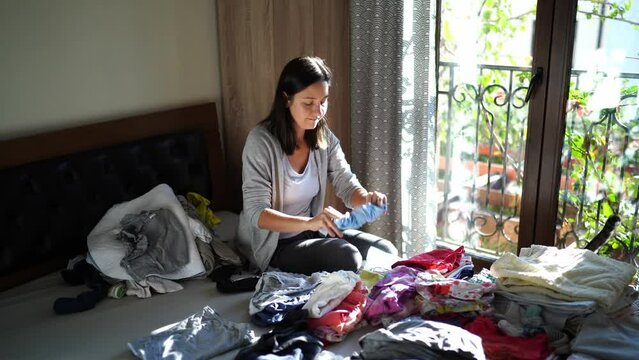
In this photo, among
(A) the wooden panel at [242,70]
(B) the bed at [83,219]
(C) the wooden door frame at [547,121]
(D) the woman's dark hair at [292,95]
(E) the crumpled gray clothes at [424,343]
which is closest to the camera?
(E) the crumpled gray clothes at [424,343]

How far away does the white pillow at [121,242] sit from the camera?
223 centimetres

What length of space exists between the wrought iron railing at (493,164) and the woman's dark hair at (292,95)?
703 mm

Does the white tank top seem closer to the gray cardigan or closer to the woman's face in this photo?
the gray cardigan

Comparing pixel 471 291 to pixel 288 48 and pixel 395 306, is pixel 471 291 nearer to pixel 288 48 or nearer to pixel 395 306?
pixel 395 306

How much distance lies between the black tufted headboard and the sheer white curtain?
0.80m

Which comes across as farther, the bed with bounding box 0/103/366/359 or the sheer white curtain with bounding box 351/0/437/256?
the sheer white curtain with bounding box 351/0/437/256

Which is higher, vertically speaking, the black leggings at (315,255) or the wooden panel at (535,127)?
the wooden panel at (535,127)

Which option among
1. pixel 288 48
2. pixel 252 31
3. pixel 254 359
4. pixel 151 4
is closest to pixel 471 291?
pixel 254 359

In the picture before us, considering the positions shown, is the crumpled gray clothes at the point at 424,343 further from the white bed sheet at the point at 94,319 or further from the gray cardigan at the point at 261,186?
the gray cardigan at the point at 261,186

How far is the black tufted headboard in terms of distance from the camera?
2252mm

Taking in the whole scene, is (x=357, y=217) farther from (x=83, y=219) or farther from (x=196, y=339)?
(x=83, y=219)

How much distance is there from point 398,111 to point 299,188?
2.06ft

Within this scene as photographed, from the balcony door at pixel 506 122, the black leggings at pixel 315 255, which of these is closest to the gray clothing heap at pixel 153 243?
the black leggings at pixel 315 255

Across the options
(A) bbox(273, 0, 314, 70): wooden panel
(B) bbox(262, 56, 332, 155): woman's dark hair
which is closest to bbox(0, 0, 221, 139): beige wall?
(A) bbox(273, 0, 314, 70): wooden panel
